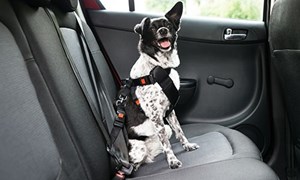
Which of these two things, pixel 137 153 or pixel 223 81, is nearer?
pixel 137 153

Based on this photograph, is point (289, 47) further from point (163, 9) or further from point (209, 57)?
point (163, 9)

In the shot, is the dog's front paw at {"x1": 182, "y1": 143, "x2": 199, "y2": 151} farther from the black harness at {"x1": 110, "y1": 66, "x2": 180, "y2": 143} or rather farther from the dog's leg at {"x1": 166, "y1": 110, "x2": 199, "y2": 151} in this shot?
the black harness at {"x1": 110, "y1": 66, "x2": 180, "y2": 143}

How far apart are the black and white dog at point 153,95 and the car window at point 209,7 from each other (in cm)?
52

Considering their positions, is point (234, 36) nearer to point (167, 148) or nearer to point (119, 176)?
point (167, 148)

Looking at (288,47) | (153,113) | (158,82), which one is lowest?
(153,113)

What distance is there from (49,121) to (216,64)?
1.47 metres

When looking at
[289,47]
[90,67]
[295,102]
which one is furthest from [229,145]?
[90,67]

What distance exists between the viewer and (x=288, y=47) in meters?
1.42

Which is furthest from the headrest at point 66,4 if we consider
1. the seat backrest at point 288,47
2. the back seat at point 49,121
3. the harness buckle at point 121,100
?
the seat backrest at point 288,47

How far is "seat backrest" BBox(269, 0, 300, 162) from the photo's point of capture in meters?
1.36

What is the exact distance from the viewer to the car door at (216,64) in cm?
230

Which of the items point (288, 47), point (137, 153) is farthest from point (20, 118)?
point (288, 47)

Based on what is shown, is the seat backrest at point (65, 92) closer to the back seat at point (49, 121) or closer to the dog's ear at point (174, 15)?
the back seat at point (49, 121)

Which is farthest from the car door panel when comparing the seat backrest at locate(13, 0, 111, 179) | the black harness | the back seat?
the seat backrest at locate(13, 0, 111, 179)
